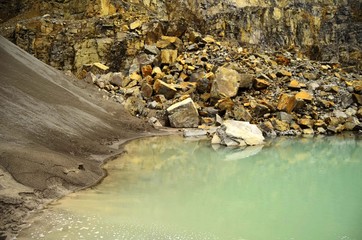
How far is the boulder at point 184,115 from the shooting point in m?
14.7

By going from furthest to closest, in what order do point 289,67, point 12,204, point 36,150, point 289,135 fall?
point 289,67
point 289,135
point 36,150
point 12,204

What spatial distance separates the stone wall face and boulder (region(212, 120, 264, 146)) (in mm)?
9777

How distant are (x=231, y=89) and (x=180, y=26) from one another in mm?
6901

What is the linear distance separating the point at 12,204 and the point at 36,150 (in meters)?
2.31

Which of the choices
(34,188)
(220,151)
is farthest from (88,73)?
(34,188)

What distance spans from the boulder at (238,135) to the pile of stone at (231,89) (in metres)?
2.27

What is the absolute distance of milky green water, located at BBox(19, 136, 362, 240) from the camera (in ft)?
14.5

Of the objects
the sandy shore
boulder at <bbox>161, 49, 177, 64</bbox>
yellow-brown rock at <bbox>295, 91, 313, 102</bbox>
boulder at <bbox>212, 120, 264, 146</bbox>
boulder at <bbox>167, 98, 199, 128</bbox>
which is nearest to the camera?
the sandy shore

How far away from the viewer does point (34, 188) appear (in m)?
5.39

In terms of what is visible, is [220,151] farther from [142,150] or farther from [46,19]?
[46,19]

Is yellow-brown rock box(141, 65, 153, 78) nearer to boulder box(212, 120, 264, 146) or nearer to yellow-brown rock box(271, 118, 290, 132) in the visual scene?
yellow-brown rock box(271, 118, 290, 132)

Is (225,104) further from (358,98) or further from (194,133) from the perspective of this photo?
(358,98)

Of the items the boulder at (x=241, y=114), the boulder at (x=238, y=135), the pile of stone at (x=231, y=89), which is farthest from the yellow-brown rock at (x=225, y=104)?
the boulder at (x=238, y=135)

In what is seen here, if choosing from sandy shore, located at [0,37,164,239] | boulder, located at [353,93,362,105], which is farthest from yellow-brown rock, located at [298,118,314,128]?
sandy shore, located at [0,37,164,239]
